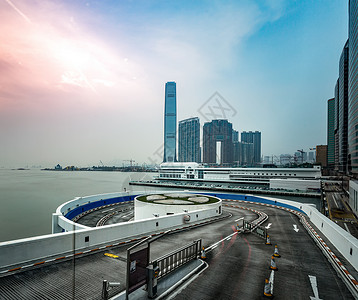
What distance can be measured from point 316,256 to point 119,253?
1073 centimetres

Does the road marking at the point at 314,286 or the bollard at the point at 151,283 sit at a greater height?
the bollard at the point at 151,283

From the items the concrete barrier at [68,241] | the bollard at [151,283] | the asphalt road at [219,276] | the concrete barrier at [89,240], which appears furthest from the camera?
the concrete barrier at [89,240]

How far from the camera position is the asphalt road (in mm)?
7281

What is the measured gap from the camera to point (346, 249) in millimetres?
11695

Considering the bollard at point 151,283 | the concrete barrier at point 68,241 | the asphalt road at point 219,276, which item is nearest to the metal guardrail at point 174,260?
the bollard at point 151,283

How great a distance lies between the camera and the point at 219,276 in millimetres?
8859

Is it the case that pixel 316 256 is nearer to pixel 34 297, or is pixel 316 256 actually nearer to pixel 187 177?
pixel 34 297

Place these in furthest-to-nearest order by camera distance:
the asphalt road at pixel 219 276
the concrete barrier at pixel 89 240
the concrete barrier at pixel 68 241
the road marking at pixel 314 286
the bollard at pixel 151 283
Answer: the concrete barrier at pixel 89 240, the concrete barrier at pixel 68 241, the road marking at pixel 314 286, the asphalt road at pixel 219 276, the bollard at pixel 151 283

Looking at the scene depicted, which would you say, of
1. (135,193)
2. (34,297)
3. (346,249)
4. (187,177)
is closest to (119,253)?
(34,297)

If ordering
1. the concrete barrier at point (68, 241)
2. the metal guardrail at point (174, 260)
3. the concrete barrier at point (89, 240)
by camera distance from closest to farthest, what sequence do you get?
the metal guardrail at point (174, 260) < the concrete barrier at point (68, 241) < the concrete barrier at point (89, 240)

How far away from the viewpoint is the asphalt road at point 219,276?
7.28 meters

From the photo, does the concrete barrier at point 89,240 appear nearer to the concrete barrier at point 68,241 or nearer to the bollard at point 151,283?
the concrete barrier at point 68,241

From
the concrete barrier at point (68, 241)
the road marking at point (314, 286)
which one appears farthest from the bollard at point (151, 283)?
the road marking at point (314, 286)

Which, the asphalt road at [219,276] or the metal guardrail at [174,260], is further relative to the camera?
the metal guardrail at [174,260]
